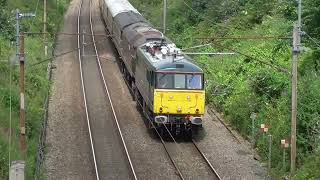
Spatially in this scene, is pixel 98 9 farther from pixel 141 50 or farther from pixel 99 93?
pixel 141 50

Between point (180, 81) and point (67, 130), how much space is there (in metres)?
5.32

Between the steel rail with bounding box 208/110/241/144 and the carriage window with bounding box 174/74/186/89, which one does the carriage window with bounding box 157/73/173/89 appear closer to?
the carriage window with bounding box 174/74/186/89

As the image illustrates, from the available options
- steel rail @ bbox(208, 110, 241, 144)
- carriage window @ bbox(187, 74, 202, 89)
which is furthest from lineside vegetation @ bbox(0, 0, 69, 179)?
steel rail @ bbox(208, 110, 241, 144)

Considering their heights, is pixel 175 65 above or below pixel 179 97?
above

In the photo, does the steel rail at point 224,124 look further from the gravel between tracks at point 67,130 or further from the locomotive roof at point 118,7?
the locomotive roof at point 118,7

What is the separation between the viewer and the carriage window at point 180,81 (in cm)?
2341

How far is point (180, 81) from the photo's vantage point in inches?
923

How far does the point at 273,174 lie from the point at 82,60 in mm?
22599

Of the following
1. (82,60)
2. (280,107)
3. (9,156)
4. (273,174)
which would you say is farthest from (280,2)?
(9,156)

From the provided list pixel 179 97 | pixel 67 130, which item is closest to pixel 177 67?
pixel 179 97

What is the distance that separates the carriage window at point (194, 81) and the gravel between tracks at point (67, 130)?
466cm

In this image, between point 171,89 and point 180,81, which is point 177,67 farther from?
point 171,89

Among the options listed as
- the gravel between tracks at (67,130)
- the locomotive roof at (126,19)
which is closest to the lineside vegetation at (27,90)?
the gravel between tracks at (67,130)

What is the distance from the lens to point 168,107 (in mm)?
23344
